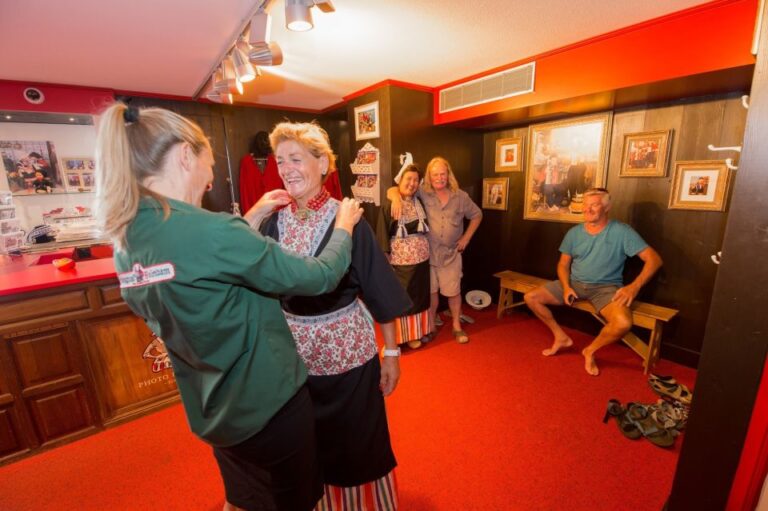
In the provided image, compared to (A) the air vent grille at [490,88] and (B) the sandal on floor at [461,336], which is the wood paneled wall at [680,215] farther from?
(B) the sandal on floor at [461,336]

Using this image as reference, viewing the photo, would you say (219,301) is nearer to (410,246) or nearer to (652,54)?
(410,246)

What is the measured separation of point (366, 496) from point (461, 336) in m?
2.11

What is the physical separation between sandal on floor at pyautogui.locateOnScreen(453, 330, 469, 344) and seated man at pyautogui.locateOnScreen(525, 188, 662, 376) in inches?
27.3

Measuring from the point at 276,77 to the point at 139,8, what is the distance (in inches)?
58.4

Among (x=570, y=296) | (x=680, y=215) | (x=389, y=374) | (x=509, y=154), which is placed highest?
(x=509, y=154)

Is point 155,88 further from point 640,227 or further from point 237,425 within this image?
point 640,227

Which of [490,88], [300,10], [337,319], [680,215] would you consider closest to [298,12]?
[300,10]

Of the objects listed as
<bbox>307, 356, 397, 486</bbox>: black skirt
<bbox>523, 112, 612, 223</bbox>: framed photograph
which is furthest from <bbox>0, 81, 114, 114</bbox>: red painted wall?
<bbox>523, 112, 612, 223</bbox>: framed photograph

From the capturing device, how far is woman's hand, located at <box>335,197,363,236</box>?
3.59 ft

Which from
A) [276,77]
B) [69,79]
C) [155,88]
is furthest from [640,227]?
[69,79]

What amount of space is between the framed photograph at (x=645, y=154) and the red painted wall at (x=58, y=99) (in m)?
4.90

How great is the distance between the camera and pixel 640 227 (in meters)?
2.96

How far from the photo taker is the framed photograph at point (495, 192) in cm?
398

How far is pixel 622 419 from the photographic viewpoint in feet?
7.10
